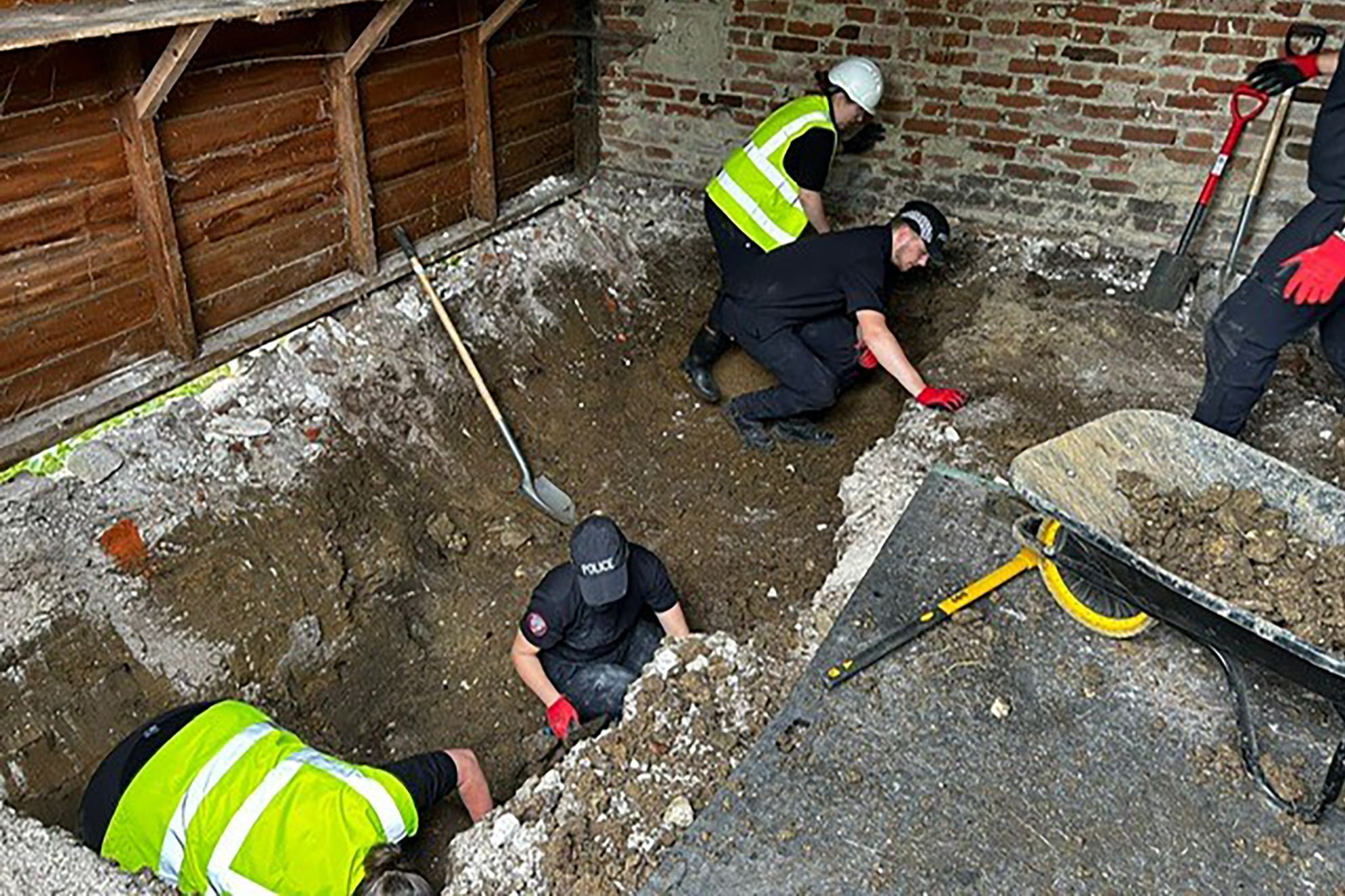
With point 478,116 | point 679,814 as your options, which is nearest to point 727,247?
point 478,116

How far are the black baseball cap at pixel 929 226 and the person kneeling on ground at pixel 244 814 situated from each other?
296 cm

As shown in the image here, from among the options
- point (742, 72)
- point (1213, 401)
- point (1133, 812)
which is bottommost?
point (1133, 812)

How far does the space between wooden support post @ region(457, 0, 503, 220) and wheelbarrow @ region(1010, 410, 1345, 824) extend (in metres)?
3.27

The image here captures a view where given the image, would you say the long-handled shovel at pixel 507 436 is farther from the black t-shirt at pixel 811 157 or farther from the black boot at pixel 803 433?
the black t-shirt at pixel 811 157

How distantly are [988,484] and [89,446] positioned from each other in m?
2.98

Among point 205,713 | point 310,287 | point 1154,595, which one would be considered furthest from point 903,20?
point 205,713

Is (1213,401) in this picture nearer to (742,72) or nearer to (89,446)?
(742,72)

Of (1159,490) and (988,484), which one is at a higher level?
(1159,490)

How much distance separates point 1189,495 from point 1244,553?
270mm

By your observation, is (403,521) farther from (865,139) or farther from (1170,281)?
(1170,281)

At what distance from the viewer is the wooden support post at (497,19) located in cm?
467

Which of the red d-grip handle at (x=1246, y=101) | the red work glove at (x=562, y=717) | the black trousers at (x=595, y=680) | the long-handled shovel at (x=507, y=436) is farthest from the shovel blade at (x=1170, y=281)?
the red work glove at (x=562, y=717)

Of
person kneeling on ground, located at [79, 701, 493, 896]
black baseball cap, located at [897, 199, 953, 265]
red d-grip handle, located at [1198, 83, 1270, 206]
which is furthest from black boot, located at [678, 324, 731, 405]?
person kneeling on ground, located at [79, 701, 493, 896]

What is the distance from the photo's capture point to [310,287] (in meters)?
4.32
